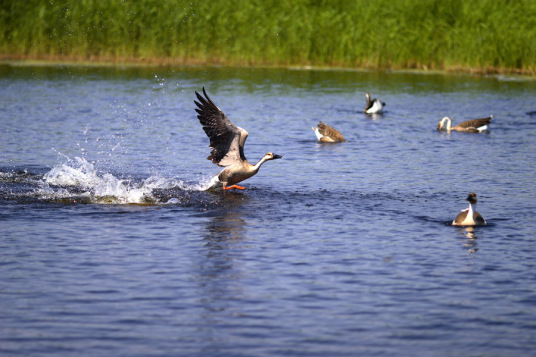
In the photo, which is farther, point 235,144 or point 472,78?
point 472,78

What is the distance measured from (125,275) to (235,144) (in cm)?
556

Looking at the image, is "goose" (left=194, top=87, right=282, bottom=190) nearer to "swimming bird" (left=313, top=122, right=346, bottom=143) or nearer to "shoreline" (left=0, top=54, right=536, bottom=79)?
"swimming bird" (left=313, top=122, right=346, bottom=143)

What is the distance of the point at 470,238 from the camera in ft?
38.1

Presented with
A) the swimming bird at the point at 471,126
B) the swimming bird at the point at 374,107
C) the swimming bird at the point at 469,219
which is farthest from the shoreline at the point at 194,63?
the swimming bird at the point at 469,219

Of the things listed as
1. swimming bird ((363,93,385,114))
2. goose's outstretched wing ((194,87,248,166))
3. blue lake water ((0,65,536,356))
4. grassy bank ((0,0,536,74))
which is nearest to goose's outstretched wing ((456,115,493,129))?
blue lake water ((0,65,536,356))

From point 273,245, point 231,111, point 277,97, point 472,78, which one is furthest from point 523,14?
point 273,245

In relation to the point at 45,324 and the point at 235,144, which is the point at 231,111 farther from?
the point at 45,324

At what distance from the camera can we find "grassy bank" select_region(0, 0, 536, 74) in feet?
122

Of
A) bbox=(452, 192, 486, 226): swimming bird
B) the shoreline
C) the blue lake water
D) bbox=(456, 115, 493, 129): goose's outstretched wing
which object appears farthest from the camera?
the shoreline

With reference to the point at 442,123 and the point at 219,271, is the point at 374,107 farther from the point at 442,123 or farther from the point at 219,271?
the point at 219,271

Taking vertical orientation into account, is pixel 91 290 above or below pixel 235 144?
below

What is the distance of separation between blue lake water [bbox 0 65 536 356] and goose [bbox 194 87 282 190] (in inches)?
12.5

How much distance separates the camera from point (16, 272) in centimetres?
959

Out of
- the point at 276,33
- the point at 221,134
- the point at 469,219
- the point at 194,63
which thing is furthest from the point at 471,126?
the point at 194,63
